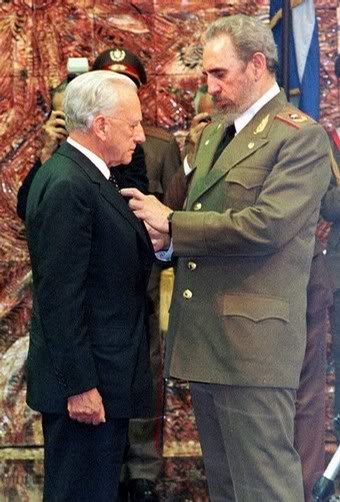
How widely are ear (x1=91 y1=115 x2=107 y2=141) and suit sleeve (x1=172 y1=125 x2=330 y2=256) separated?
0.31m

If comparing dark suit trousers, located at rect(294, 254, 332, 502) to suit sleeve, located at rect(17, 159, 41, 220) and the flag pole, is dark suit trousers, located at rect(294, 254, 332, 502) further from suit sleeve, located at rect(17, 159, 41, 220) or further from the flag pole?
suit sleeve, located at rect(17, 159, 41, 220)

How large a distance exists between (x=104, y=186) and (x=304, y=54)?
1592 mm

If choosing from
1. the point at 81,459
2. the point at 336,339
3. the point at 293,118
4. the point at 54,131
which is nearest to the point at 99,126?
the point at 293,118

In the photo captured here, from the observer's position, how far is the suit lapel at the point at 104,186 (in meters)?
2.71

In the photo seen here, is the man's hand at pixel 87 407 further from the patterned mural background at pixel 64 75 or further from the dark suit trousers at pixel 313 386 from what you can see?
the patterned mural background at pixel 64 75

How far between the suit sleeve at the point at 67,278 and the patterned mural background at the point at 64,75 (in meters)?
1.60

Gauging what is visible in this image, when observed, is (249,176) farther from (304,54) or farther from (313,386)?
(304,54)

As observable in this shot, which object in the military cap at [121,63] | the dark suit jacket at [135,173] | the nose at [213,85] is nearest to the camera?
the nose at [213,85]

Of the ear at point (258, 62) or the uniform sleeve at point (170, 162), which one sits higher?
the ear at point (258, 62)

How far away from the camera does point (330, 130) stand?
416 cm

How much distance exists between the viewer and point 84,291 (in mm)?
2654

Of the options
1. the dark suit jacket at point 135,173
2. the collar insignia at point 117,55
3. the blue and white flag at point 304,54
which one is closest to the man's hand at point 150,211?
the dark suit jacket at point 135,173

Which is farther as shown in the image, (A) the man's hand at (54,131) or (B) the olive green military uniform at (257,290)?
(A) the man's hand at (54,131)

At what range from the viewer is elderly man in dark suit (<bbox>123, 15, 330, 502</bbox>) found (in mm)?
2672
